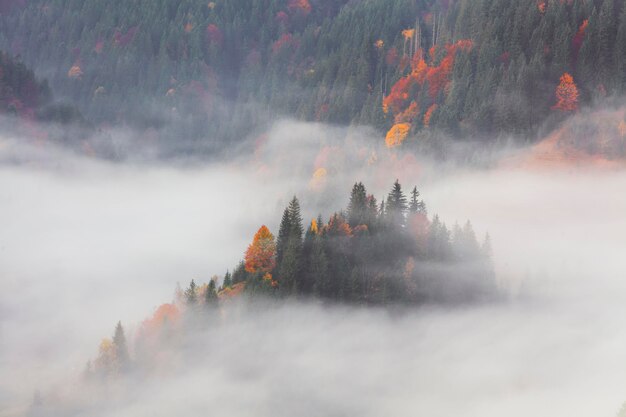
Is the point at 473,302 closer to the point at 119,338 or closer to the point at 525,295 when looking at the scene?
the point at 525,295

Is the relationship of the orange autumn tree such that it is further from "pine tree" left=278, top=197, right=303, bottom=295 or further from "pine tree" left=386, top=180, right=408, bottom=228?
"pine tree" left=386, top=180, right=408, bottom=228

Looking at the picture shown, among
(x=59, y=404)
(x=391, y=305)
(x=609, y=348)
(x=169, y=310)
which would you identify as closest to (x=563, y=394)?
(x=609, y=348)

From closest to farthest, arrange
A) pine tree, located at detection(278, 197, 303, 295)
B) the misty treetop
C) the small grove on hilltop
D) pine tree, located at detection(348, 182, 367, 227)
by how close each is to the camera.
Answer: pine tree, located at detection(278, 197, 303, 295)
the misty treetop
the small grove on hilltop
pine tree, located at detection(348, 182, 367, 227)

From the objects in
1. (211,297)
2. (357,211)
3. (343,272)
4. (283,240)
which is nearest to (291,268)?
(283,240)

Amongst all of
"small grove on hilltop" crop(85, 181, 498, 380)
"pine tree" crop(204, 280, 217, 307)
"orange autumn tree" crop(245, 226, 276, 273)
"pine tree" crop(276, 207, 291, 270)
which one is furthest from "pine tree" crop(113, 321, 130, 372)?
"pine tree" crop(276, 207, 291, 270)

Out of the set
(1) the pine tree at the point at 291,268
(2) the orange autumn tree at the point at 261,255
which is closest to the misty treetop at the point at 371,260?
(2) the orange autumn tree at the point at 261,255

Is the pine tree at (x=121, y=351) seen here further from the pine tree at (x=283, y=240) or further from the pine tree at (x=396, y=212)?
the pine tree at (x=396, y=212)

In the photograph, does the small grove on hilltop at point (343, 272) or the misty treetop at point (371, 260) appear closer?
the misty treetop at point (371, 260)

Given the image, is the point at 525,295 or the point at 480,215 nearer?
the point at 525,295
